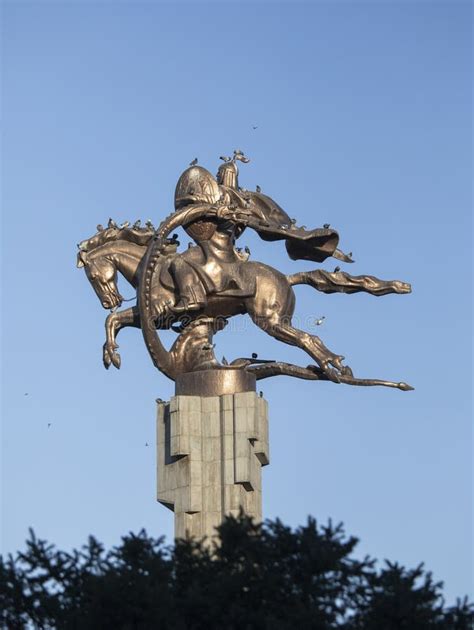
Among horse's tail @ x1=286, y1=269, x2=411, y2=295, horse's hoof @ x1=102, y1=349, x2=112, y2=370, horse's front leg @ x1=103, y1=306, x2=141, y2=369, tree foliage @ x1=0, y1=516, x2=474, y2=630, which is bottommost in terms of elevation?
tree foliage @ x1=0, y1=516, x2=474, y2=630

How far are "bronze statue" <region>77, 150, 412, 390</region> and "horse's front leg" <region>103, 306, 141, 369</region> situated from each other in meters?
0.02

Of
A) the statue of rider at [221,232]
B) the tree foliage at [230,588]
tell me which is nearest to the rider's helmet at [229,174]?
the statue of rider at [221,232]

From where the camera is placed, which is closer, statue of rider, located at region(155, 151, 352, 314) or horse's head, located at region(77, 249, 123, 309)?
statue of rider, located at region(155, 151, 352, 314)

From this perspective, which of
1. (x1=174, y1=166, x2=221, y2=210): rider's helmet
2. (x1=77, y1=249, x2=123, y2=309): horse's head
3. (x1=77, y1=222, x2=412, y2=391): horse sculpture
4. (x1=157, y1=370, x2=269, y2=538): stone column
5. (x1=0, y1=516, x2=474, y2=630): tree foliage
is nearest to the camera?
(x1=0, y1=516, x2=474, y2=630): tree foliage

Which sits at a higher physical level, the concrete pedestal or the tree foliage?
the concrete pedestal

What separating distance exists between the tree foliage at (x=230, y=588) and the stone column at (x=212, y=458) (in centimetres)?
509

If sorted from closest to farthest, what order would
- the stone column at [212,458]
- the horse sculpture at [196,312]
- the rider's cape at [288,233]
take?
1. the stone column at [212,458]
2. the horse sculpture at [196,312]
3. the rider's cape at [288,233]

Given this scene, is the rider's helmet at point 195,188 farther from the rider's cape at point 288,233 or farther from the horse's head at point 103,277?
the horse's head at point 103,277

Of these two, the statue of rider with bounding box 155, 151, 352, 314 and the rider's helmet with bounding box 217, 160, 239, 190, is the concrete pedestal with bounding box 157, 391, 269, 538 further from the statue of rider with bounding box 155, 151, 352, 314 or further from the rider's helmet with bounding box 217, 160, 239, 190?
the rider's helmet with bounding box 217, 160, 239, 190

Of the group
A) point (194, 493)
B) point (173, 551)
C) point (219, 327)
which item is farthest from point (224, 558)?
point (219, 327)

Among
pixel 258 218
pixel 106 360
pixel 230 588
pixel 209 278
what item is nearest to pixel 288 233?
pixel 258 218

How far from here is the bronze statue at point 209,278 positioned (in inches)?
1351

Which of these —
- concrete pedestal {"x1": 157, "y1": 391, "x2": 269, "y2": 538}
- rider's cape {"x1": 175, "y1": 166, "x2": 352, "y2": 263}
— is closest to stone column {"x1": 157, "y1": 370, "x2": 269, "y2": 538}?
concrete pedestal {"x1": 157, "y1": 391, "x2": 269, "y2": 538}

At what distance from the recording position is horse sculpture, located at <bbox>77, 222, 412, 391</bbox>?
112 feet
